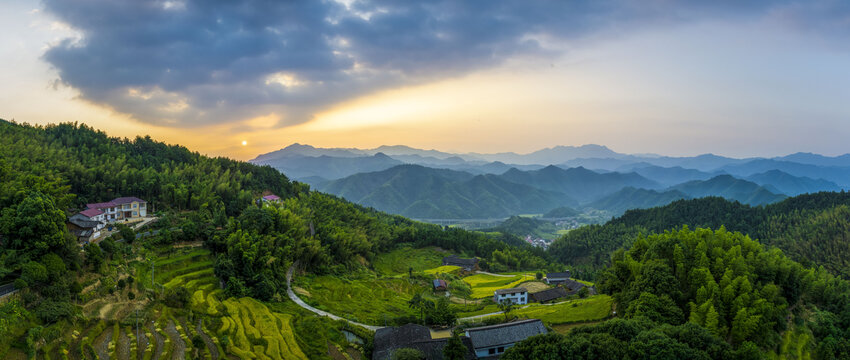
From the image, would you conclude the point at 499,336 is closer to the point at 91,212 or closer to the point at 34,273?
the point at 34,273

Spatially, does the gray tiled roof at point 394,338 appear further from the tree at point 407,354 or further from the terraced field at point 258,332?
the terraced field at point 258,332

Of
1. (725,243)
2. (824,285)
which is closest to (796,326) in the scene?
(824,285)

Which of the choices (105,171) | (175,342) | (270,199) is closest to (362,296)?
(175,342)

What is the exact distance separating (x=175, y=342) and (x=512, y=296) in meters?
34.7

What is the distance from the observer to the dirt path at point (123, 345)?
69.3ft

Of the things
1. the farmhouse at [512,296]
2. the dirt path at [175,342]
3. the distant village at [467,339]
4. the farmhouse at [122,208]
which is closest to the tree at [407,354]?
the distant village at [467,339]

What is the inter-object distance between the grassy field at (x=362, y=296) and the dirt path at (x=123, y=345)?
15.7 m

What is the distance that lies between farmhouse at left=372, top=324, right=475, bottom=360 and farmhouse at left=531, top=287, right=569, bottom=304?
22.6 meters

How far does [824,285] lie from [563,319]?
63.1ft

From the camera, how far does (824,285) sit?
3114 centimetres

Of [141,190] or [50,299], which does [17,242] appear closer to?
[50,299]

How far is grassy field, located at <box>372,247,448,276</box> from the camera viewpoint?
64188 mm

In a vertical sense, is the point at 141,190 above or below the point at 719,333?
above

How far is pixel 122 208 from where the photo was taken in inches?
1687
